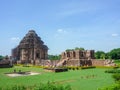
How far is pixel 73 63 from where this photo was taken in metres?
42.4

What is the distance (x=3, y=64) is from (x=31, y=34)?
17826 millimetres

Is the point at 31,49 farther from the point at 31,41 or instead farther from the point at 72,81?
the point at 72,81

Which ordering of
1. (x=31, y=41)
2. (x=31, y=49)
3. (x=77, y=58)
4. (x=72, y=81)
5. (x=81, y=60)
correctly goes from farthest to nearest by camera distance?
(x=31, y=41) < (x=31, y=49) < (x=77, y=58) < (x=81, y=60) < (x=72, y=81)

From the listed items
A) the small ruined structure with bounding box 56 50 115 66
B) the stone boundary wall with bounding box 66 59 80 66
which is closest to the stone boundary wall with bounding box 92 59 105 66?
the small ruined structure with bounding box 56 50 115 66

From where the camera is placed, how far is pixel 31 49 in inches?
2329

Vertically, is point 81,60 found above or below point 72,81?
above

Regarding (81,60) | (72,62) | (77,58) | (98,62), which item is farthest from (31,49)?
(98,62)

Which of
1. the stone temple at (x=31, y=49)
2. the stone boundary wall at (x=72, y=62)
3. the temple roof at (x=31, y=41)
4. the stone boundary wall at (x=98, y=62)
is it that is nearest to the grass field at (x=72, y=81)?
the stone boundary wall at (x=72, y=62)

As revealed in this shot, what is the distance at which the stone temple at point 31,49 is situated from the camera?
58578mm

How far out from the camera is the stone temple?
5858cm

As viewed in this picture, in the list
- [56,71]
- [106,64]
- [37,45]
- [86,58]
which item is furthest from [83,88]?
[37,45]

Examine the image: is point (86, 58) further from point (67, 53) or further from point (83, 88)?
point (83, 88)

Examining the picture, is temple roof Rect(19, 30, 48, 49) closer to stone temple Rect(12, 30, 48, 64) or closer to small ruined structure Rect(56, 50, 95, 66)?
stone temple Rect(12, 30, 48, 64)

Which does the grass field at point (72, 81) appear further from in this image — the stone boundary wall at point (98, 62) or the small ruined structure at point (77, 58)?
the small ruined structure at point (77, 58)
